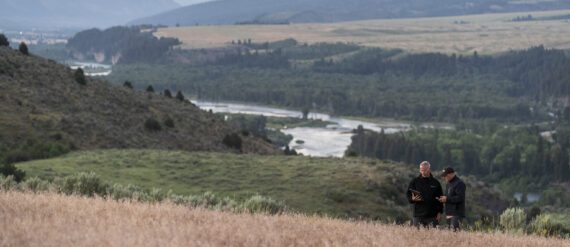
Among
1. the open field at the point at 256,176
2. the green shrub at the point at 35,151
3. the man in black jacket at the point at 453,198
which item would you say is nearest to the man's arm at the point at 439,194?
the man in black jacket at the point at 453,198

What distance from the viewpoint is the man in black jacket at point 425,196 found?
17.7 metres

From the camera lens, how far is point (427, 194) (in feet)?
58.2

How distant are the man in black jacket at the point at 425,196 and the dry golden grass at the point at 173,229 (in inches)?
53.0

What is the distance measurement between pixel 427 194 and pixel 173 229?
20.4 feet

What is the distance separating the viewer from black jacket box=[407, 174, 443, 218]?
17.7m

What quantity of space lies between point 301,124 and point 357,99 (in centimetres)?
3718

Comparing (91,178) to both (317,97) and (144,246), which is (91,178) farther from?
(317,97)

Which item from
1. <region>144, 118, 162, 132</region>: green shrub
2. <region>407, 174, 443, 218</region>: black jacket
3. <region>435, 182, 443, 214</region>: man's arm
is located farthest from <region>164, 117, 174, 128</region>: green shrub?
<region>407, 174, 443, 218</region>: black jacket

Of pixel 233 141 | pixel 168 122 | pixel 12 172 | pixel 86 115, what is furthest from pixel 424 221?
pixel 233 141

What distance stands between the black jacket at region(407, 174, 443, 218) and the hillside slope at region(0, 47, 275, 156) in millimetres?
32308

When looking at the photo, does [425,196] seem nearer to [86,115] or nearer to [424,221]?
[424,221]

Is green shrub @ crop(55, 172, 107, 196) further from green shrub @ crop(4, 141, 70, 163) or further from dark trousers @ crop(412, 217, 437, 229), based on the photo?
green shrub @ crop(4, 141, 70, 163)

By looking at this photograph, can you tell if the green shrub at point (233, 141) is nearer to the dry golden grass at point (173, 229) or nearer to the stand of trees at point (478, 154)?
the stand of trees at point (478, 154)

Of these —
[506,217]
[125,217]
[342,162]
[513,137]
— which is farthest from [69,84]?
[513,137]
